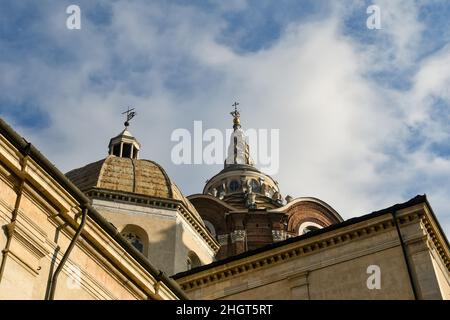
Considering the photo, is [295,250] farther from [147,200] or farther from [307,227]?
[307,227]

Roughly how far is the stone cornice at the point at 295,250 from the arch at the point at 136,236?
13.3ft

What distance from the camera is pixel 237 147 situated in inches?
2051

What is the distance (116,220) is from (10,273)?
14.0m

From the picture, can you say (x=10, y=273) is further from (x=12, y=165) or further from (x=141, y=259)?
(x=141, y=259)

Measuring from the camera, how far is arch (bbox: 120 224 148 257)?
24219mm

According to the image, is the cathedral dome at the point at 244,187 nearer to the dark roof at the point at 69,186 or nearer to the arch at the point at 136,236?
the arch at the point at 136,236

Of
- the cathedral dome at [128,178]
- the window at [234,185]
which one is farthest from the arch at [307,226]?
the cathedral dome at [128,178]

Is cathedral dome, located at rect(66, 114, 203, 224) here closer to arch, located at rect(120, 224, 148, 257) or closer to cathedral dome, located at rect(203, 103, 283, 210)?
arch, located at rect(120, 224, 148, 257)

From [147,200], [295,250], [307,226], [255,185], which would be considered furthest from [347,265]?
[255,185]

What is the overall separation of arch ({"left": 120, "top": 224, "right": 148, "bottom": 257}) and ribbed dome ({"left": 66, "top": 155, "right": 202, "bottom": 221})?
4.57 feet

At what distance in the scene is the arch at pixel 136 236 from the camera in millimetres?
24219
